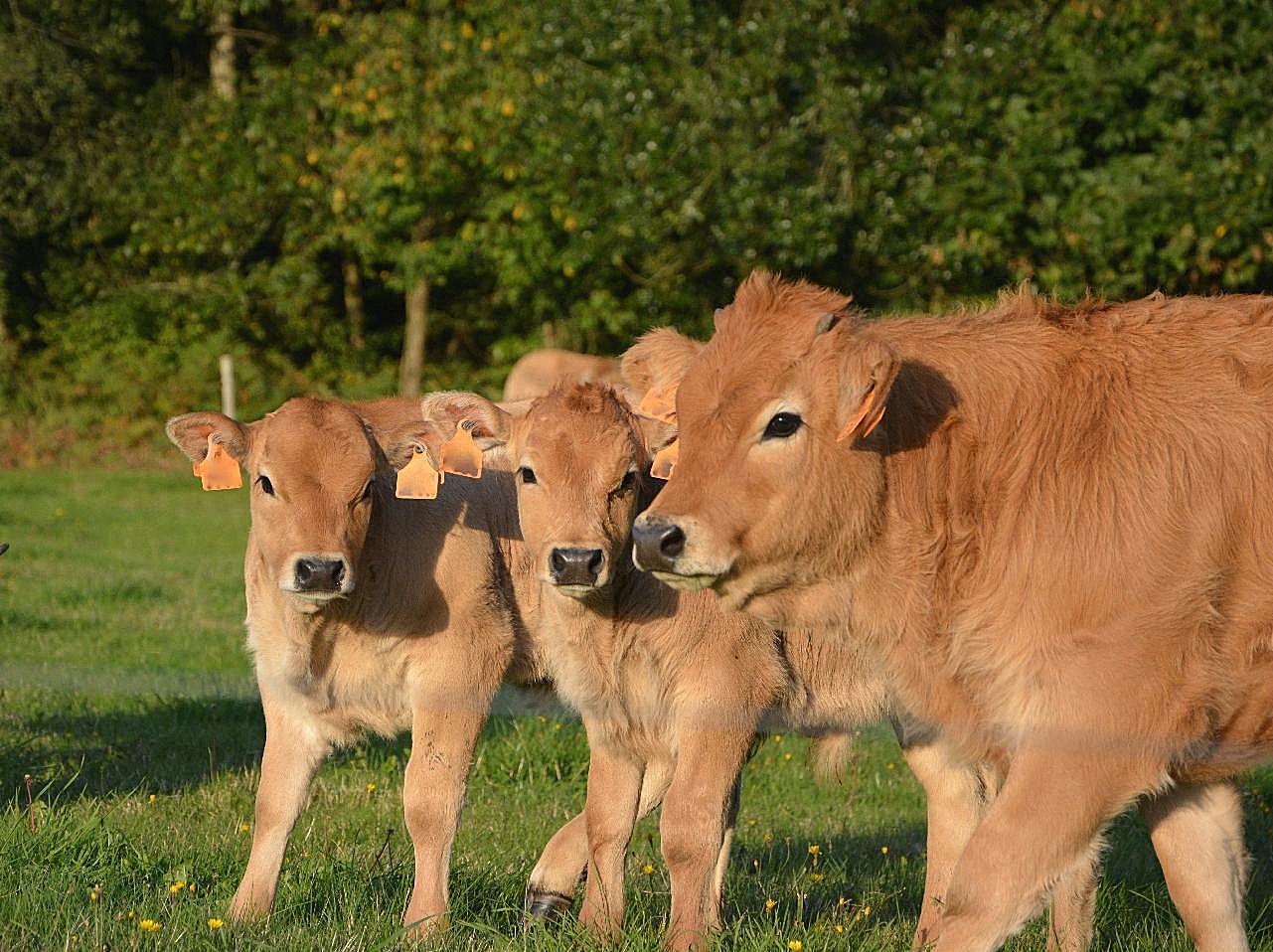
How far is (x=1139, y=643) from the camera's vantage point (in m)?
4.43

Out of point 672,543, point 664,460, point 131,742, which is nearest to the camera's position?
point 672,543

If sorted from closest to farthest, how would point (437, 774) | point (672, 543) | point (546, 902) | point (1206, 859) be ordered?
point (672, 543) < point (1206, 859) < point (437, 774) < point (546, 902)

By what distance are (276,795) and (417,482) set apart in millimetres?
1360

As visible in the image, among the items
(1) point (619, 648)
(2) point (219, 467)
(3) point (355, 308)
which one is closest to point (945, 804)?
(1) point (619, 648)

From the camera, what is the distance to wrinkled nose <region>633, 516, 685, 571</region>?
447 cm

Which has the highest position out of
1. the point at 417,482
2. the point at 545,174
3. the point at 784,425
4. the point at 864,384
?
the point at 545,174

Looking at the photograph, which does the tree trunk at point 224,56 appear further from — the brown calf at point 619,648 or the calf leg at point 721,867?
the calf leg at point 721,867

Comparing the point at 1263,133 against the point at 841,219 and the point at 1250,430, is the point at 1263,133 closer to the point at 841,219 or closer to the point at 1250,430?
the point at 841,219

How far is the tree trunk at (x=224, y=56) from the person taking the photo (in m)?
27.3

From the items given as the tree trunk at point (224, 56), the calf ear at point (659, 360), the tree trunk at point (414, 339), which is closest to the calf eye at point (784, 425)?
the calf ear at point (659, 360)

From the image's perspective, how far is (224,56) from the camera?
27.6m

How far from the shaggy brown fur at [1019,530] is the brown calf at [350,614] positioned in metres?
2.05

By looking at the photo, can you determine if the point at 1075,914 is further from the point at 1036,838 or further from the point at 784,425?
the point at 784,425

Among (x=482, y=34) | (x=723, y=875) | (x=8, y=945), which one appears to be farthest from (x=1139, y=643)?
(x=482, y=34)
